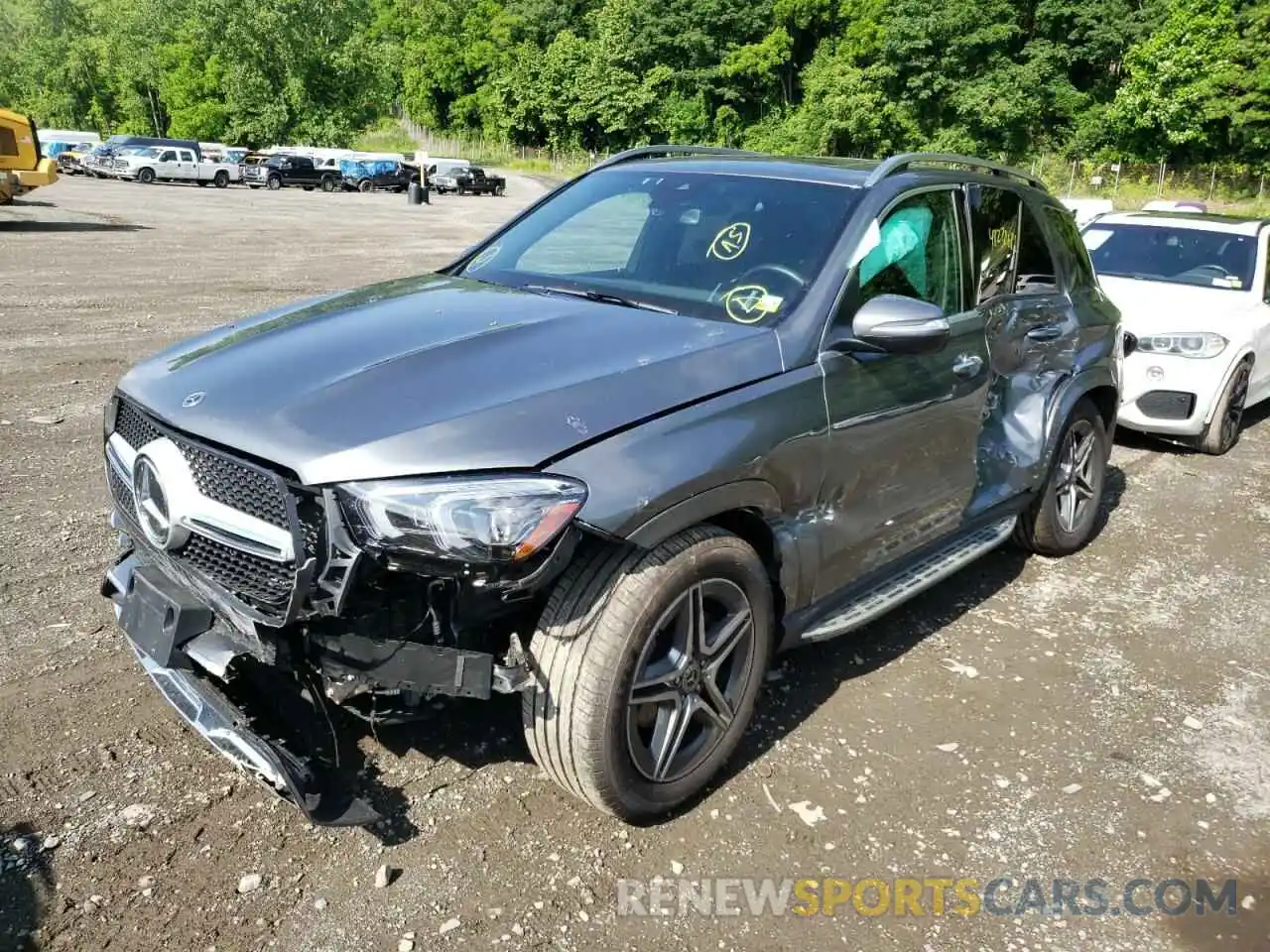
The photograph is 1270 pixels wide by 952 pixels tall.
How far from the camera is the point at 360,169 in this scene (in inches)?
1954

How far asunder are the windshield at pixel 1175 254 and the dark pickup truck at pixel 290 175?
45.5m

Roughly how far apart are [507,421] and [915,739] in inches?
78.1

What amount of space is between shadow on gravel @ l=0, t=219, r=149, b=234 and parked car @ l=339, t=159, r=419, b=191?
28.6 meters

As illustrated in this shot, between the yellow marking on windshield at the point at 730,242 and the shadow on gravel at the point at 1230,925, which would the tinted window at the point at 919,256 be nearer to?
the yellow marking on windshield at the point at 730,242

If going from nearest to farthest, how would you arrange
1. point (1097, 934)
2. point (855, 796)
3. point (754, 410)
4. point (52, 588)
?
point (1097, 934)
point (754, 410)
point (855, 796)
point (52, 588)

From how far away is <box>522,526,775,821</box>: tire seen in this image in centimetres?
253

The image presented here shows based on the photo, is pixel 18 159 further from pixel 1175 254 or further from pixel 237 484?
pixel 237 484

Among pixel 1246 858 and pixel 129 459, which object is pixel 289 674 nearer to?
pixel 129 459

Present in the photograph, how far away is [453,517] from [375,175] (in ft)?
170

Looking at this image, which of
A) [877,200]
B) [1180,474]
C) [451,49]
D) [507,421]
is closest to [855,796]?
[507,421]

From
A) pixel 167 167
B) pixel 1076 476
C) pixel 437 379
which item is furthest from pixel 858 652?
pixel 167 167

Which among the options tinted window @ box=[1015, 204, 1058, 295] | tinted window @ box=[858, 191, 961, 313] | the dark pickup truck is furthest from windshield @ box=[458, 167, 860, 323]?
the dark pickup truck

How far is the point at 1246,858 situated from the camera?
9.69ft

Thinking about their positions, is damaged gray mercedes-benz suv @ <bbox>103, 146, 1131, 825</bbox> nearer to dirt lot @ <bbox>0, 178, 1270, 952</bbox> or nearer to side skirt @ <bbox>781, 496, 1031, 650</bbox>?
side skirt @ <bbox>781, 496, 1031, 650</bbox>
